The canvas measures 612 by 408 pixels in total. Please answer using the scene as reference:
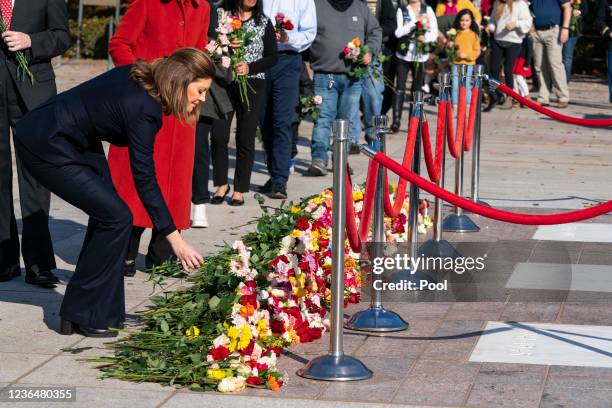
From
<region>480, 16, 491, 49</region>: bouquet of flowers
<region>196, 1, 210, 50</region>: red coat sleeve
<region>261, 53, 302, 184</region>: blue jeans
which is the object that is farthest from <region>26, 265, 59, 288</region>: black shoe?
<region>480, 16, 491, 49</region>: bouquet of flowers

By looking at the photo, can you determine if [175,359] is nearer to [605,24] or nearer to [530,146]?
[530,146]

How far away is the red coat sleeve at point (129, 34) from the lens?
8164 mm

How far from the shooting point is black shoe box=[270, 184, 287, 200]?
1115cm

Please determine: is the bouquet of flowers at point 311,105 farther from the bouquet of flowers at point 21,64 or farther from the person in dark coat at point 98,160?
the person in dark coat at point 98,160

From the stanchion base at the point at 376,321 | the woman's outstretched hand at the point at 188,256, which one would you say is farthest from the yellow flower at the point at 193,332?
the stanchion base at the point at 376,321

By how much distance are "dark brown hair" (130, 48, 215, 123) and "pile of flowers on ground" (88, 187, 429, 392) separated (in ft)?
2.47

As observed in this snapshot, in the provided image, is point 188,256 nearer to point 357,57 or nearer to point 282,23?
point 282,23

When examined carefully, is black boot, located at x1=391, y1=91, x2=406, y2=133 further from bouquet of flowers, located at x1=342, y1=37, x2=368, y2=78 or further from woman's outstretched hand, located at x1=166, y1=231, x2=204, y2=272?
woman's outstretched hand, located at x1=166, y1=231, x2=204, y2=272

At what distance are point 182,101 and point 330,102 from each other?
21.2 feet

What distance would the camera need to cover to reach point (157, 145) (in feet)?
27.0

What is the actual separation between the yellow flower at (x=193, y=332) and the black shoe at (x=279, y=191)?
493 centimetres

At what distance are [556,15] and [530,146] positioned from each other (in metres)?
4.66

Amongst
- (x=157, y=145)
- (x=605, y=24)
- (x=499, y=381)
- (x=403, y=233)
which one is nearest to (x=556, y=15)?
(x=605, y=24)

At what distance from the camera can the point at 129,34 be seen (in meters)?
8.21
